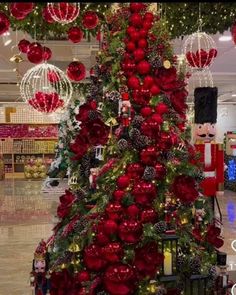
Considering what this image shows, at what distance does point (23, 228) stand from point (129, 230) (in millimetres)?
5469

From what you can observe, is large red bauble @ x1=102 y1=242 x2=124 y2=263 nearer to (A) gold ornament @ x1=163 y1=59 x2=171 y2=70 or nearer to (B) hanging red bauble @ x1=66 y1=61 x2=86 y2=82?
(A) gold ornament @ x1=163 y1=59 x2=171 y2=70

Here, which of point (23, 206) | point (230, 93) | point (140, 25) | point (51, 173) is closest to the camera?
point (140, 25)

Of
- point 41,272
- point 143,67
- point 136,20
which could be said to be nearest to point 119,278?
point 41,272

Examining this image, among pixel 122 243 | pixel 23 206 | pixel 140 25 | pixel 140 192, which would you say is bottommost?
pixel 23 206

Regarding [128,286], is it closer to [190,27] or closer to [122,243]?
[122,243]

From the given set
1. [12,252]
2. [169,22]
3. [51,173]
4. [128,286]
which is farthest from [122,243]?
[51,173]

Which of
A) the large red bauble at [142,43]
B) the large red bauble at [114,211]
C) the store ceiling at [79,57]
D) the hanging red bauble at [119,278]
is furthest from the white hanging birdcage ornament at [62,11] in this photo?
the store ceiling at [79,57]

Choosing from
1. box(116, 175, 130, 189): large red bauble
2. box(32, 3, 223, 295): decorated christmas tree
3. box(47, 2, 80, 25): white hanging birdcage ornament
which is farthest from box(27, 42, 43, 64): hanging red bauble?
box(116, 175, 130, 189): large red bauble

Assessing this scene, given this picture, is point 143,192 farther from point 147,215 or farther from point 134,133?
point 134,133

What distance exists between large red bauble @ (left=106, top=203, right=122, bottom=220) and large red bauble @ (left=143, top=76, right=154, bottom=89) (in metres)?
0.82

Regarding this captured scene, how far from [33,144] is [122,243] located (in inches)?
595

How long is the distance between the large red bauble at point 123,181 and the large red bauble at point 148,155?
0.16 m

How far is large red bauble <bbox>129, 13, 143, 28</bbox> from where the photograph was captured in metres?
3.13

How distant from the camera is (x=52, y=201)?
36.0ft
